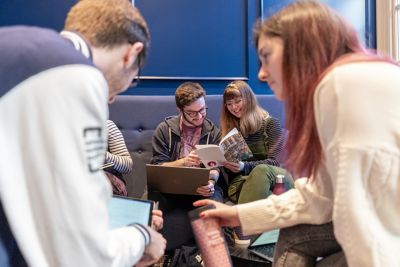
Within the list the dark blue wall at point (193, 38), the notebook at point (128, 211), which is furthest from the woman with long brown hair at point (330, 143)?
the dark blue wall at point (193, 38)

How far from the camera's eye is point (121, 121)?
2.89 metres

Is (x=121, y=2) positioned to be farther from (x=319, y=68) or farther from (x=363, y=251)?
(x=363, y=251)

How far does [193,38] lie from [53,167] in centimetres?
252

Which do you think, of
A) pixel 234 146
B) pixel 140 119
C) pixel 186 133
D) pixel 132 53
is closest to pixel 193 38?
pixel 140 119

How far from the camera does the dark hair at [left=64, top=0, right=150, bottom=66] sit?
39.0 inches

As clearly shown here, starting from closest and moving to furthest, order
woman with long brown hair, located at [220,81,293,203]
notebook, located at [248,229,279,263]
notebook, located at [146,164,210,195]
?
notebook, located at [248,229,279,263], notebook, located at [146,164,210,195], woman with long brown hair, located at [220,81,293,203]

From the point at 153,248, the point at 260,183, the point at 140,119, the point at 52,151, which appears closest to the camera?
the point at 52,151

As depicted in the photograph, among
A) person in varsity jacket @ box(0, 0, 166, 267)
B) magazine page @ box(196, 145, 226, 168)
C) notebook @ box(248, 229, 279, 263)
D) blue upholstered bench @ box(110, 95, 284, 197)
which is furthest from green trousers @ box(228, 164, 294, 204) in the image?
person in varsity jacket @ box(0, 0, 166, 267)

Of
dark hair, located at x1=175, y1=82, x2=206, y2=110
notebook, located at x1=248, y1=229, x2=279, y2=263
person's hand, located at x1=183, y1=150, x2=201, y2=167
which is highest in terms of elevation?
dark hair, located at x1=175, y1=82, x2=206, y2=110

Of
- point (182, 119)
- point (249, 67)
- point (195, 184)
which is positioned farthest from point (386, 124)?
point (249, 67)

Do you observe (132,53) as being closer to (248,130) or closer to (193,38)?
(248,130)

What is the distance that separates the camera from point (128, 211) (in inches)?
51.5

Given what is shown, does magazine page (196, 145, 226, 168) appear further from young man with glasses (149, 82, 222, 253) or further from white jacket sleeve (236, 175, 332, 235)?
white jacket sleeve (236, 175, 332, 235)

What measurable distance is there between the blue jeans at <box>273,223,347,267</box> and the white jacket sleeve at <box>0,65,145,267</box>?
58 centimetres
